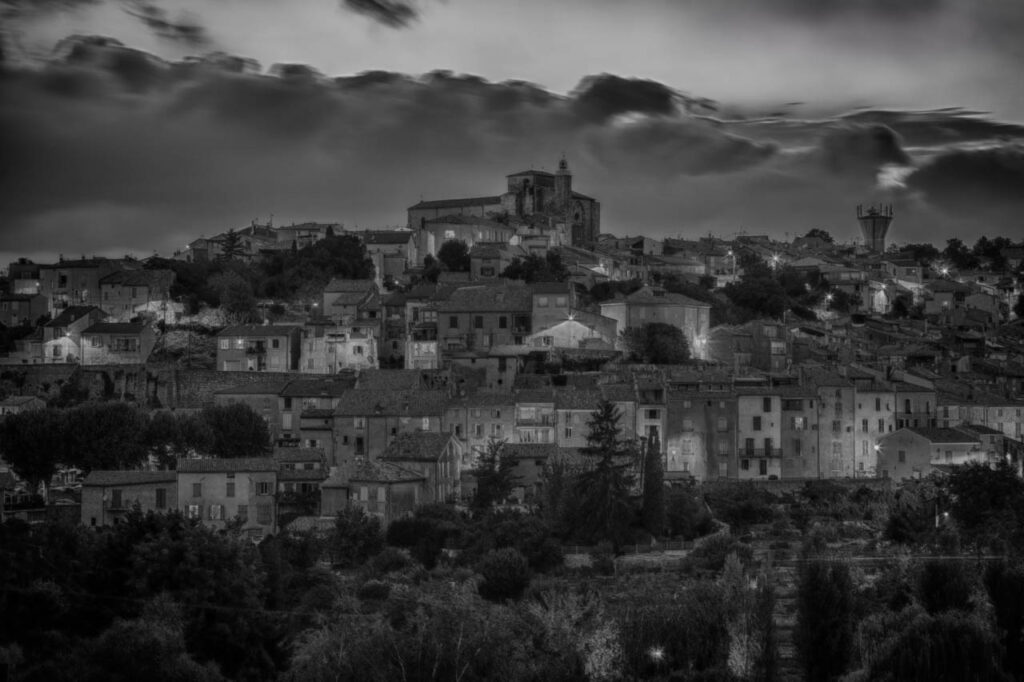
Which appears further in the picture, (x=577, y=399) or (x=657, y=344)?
(x=657, y=344)

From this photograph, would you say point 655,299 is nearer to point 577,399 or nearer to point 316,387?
point 577,399

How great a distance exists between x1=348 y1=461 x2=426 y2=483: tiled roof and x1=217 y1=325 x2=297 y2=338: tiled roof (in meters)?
11.3

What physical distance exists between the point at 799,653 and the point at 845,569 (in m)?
1.75

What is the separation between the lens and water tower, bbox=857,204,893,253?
76.9 meters

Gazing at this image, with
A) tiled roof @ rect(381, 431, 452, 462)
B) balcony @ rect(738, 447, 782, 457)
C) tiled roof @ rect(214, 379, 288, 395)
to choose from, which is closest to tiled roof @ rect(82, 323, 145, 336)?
tiled roof @ rect(214, 379, 288, 395)

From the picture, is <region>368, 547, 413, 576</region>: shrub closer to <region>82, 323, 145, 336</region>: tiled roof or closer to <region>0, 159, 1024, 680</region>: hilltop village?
<region>0, 159, 1024, 680</region>: hilltop village

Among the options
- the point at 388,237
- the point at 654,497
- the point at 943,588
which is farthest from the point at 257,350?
the point at 943,588

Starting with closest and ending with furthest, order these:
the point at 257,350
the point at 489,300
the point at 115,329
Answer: the point at 489,300
the point at 257,350
the point at 115,329

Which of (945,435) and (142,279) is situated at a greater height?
(142,279)

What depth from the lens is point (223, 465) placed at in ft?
99.0

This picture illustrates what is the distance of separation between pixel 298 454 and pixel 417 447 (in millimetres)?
3376

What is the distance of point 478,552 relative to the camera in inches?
1102

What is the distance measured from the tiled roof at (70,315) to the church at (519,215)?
14.8 meters

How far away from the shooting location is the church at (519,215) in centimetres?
5444
